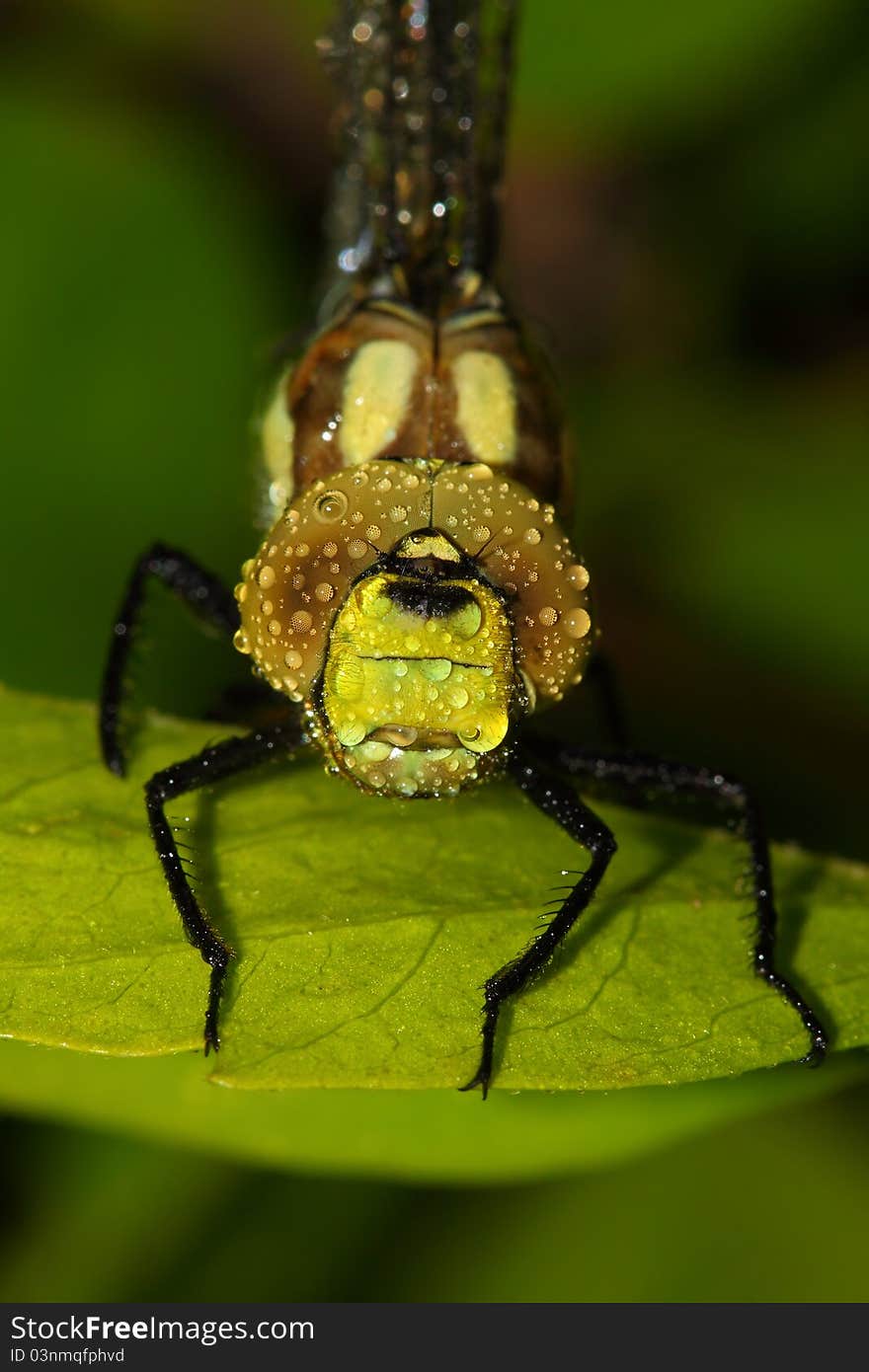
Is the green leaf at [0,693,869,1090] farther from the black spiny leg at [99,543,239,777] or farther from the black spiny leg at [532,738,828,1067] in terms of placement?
the black spiny leg at [99,543,239,777]

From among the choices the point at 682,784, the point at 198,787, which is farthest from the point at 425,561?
the point at 682,784

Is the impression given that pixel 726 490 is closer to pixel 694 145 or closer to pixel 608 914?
pixel 694 145

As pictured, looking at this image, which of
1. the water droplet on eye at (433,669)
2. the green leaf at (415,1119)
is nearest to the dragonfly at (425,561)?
the water droplet on eye at (433,669)

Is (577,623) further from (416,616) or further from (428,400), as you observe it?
(428,400)

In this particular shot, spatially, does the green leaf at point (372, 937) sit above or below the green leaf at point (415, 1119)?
above

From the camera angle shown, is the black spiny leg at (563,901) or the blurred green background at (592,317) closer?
the black spiny leg at (563,901)

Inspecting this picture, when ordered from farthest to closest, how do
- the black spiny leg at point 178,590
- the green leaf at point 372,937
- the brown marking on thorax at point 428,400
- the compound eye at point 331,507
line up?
1. the black spiny leg at point 178,590
2. the brown marking on thorax at point 428,400
3. the compound eye at point 331,507
4. the green leaf at point 372,937

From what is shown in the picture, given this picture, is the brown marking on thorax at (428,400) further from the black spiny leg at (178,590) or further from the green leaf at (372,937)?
the green leaf at (372,937)

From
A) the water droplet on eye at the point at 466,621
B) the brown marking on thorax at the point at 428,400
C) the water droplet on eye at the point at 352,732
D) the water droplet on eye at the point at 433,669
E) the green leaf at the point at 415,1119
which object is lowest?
the green leaf at the point at 415,1119
